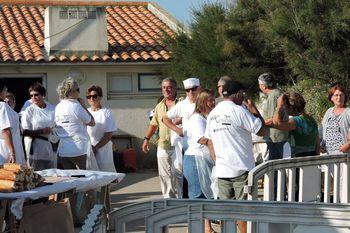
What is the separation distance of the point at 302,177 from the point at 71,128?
3178 mm

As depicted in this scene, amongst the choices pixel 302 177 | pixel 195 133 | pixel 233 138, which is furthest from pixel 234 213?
pixel 195 133

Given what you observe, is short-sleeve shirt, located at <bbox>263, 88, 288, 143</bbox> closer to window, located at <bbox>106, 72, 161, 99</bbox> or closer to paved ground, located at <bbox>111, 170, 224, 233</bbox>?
paved ground, located at <bbox>111, 170, 224, 233</bbox>

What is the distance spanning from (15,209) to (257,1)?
40.4ft

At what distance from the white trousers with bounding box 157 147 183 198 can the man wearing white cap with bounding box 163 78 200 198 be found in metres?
0.23

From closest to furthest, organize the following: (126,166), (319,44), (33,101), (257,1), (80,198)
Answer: (80,198), (33,101), (319,44), (257,1), (126,166)

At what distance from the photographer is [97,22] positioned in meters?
21.0

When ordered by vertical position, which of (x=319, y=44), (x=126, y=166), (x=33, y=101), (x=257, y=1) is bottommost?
(x=126, y=166)

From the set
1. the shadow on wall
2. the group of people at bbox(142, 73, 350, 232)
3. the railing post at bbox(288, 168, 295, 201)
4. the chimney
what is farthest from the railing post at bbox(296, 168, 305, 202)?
the chimney

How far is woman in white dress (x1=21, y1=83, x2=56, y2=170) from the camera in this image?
968 cm

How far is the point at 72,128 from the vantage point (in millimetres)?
9578

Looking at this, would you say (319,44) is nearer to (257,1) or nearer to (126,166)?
(257,1)

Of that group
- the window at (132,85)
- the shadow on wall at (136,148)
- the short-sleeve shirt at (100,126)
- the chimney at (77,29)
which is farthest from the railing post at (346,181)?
the chimney at (77,29)

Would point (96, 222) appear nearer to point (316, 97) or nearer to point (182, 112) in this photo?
point (182, 112)

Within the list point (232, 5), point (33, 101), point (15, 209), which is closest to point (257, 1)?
point (232, 5)
